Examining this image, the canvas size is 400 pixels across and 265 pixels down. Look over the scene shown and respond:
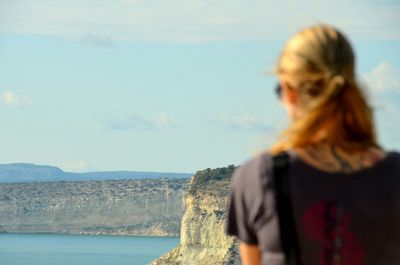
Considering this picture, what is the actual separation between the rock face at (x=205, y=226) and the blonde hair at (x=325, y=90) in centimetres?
6789

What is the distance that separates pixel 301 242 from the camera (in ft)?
8.32

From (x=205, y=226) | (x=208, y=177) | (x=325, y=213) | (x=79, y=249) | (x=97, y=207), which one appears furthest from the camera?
(x=97, y=207)

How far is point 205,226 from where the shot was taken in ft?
244

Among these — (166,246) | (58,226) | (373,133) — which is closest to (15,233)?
(58,226)

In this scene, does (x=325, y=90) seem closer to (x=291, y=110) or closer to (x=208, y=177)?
(x=291, y=110)

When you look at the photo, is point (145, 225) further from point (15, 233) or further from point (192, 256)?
point (192, 256)

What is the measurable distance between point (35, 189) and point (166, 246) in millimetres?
23121

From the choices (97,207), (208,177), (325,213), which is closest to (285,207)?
(325,213)

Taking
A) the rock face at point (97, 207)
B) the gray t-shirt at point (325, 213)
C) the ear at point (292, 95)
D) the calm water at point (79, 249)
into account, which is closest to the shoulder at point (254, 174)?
the gray t-shirt at point (325, 213)

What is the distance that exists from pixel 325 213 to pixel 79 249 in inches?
5133

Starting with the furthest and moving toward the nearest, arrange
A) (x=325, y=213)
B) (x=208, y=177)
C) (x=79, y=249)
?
(x=79, y=249) → (x=208, y=177) → (x=325, y=213)

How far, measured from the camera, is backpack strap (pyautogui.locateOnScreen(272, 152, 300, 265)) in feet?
8.29

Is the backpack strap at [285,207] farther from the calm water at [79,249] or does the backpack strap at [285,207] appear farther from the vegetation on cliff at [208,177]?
the calm water at [79,249]

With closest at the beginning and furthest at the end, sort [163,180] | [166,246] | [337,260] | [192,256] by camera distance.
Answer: [337,260]
[192,256]
[166,246]
[163,180]
